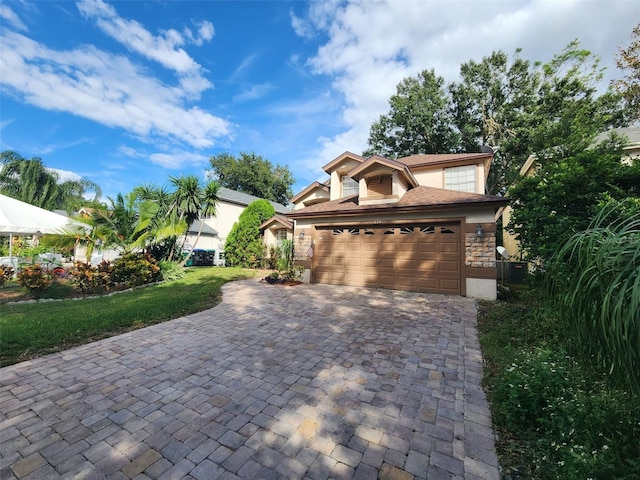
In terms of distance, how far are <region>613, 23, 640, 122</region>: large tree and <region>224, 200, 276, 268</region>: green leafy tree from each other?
21.9 m

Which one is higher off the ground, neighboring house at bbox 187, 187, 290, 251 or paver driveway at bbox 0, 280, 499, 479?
neighboring house at bbox 187, 187, 290, 251

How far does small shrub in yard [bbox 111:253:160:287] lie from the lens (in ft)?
30.3

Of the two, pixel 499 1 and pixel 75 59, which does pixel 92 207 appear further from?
pixel 499 1

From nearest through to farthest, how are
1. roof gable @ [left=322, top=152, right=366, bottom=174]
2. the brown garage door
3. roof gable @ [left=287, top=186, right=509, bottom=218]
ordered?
1. roof gable @ [left=287, top=186, right=509, bottom=218]
2. the brown garage door
3. roof gable @ [left=322, top=152, right=366, bottom=174]

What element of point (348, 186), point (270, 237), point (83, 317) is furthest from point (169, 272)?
point (348, 186)

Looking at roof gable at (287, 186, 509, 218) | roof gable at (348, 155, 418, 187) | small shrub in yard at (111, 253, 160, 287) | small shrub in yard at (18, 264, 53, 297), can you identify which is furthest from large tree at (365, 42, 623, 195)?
small shrub in yard at (18, 264, 53, 297)

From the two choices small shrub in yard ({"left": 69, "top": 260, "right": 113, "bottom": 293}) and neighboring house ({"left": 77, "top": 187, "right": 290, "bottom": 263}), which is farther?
neighboring house ({"left": 77, "top": 187, "right": 290, "bottom": 263})

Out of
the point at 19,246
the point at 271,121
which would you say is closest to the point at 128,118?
the point at 271,121

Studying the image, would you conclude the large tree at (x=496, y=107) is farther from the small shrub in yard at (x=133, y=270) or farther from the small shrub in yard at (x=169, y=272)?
the small shrub in yard at (x=133, y=270)

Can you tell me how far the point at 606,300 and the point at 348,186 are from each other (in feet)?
41.9

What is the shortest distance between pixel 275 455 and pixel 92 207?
11540mm

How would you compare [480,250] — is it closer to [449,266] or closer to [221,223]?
[449,266]

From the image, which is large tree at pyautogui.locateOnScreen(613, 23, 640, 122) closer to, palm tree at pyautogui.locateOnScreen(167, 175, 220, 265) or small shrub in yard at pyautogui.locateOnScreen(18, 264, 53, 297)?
palm tree at pyautogui.locateOnScreen(167, 175, 220, 265)

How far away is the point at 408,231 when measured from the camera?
975cm
